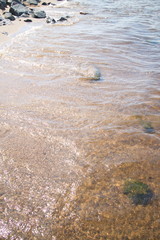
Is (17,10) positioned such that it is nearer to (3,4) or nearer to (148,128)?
(3,4)

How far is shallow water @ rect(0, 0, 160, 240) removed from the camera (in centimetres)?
187

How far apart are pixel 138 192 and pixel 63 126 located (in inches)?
50.7

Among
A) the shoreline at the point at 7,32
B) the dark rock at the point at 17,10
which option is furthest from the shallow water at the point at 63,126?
the dark rock at the point at 17,10

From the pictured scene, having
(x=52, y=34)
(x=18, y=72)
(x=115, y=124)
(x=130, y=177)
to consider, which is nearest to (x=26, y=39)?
(x=52, y=34)

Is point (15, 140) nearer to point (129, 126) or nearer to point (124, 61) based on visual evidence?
point (129, 126)

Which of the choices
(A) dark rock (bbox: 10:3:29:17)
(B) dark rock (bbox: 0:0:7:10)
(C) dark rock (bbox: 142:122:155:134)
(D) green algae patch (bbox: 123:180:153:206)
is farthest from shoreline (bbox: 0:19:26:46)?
(D) green algae patch (bbox: 123:180:153:206)

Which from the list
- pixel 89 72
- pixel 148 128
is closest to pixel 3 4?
pixel 89 72

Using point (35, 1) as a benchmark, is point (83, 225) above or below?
below

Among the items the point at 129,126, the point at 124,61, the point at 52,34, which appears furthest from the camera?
the point at 52,34

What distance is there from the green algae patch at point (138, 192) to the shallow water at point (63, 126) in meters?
0.10

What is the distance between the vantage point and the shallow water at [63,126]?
1869 mm

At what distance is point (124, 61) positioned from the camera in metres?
5.74

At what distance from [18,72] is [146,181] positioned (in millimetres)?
3343

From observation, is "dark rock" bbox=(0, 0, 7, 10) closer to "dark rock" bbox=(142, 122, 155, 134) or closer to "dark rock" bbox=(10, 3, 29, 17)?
"dark rock" bbox=(10, 3, 29, 17)
